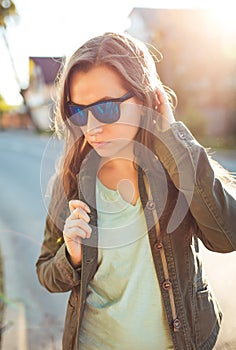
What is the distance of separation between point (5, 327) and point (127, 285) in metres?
2.16

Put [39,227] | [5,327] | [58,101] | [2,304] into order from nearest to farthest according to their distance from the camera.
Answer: [58,101] → [5,327] → [2,304] → [39,227]

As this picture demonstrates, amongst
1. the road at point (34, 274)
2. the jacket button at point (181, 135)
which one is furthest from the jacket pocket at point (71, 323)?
the jacket button at point (181, 135)

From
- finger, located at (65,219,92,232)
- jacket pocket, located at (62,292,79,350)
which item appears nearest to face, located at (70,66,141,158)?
finger, located at (65,219,92,232)

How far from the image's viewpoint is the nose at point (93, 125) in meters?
1.49

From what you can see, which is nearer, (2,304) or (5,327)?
(5,327)

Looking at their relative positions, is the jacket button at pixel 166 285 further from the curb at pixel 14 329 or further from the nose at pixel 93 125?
the curb at pixel 14 329

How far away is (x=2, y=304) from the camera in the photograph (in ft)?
12.9

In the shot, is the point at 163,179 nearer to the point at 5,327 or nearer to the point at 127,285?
the point at 127,285

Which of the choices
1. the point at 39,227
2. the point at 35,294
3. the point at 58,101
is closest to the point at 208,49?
the point at 39,227

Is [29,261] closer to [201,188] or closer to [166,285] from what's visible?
[166,285]

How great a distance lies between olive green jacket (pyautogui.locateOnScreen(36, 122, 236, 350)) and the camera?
4.71 feet

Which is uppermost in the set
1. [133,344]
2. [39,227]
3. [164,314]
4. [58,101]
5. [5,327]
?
[58,101]

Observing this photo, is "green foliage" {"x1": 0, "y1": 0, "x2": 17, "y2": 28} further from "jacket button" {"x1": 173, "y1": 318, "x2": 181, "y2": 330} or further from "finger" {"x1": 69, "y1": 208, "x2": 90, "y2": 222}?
"jacket button" {"x1": 173, "y1": 318, "x2": 181, "y2": 330}

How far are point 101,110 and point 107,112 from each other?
0.8 inches
